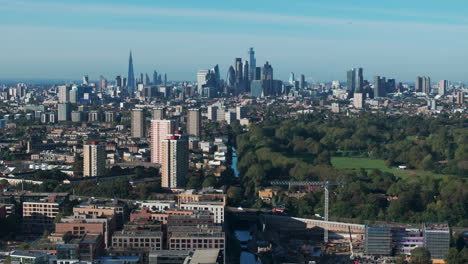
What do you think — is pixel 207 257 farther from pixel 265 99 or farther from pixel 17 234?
pixel 265 99

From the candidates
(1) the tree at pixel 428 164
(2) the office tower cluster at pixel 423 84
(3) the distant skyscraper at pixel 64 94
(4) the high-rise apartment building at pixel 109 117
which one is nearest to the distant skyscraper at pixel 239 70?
(2) the office tower cluster at pixel 423 84

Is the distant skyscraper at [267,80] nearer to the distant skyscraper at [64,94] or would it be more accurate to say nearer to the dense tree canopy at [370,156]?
the distant skyscraper at [64,94]

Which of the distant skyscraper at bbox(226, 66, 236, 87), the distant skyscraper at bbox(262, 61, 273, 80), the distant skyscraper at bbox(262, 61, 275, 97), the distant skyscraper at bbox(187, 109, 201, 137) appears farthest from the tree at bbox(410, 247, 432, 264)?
the distant skyscraper at bbox(226, 66, 236, 87)

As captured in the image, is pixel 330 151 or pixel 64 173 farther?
pixel 330 151

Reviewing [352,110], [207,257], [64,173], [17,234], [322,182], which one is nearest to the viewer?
[207,257]

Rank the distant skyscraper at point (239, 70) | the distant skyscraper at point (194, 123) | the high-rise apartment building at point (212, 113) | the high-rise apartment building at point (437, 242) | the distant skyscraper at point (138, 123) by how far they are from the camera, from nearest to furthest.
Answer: the high-rise apartment building at point (437, 242) < the distant skyscraper at point (138, 123) < the distant skyscraper at point (194, 123) < the high-rise apartment building at point (212, 113) < the distant skyscraper at point (239, 70)

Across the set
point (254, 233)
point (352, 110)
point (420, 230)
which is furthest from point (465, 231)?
point (352, 110)

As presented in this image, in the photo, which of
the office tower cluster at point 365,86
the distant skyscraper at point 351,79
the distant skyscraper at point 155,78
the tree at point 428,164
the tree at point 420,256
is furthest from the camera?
the distant skyscraper at point 155,78
